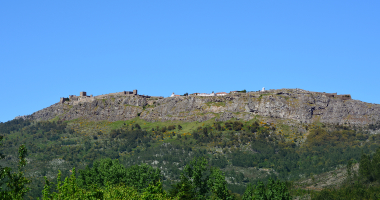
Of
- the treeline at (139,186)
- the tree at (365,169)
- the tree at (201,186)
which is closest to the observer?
the treeline at (139,186)

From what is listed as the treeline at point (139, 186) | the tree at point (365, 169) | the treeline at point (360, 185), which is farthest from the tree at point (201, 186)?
the tree at point (365, 169)

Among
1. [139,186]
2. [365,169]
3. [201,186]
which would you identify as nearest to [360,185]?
[365,169]

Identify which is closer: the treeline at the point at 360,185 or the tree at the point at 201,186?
the tree at the point at 201,186

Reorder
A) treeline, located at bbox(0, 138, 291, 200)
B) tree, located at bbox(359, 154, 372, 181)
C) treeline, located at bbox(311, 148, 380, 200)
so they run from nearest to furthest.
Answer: treeline, located at bbox(0, 138, 291, 200) → treeline, located at bbox(311, 148, 380, 200) → tree, located at bbox(359, 154, 372, 181)

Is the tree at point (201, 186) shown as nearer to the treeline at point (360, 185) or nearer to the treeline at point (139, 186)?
the treeline at point (139, 186)

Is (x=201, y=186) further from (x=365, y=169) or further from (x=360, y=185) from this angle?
(x=365, y=169)

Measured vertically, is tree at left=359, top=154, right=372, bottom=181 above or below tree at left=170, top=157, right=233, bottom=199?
above

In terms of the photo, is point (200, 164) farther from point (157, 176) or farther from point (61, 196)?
point (61, 196)

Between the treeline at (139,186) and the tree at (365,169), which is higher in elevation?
the tree at (365,169)

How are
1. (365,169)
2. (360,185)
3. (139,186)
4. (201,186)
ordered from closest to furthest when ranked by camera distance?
(201,186) < (139,186) < (360,185) < (365,169)

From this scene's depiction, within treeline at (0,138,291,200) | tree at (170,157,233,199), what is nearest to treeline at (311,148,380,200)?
treeline at (0,138,291,200)

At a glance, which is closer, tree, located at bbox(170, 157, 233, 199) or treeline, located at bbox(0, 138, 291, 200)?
treeline, located at bbox(0, 138, 291, 200)

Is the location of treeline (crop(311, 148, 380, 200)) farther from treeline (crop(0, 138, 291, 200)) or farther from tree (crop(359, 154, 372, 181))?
treeline (crop(0, 138, 291, 200))

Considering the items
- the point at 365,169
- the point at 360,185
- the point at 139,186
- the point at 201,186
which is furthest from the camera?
the point at 365,169
